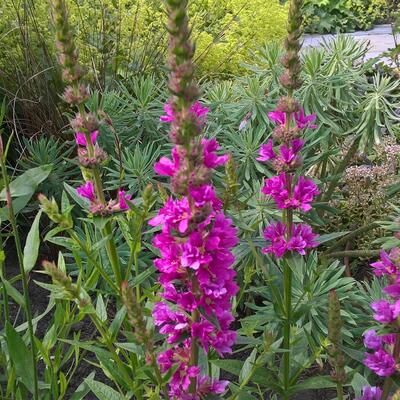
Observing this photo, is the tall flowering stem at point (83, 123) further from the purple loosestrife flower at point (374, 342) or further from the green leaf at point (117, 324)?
the purple loosestrife flower at point (374, 342)

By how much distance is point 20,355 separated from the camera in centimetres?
147

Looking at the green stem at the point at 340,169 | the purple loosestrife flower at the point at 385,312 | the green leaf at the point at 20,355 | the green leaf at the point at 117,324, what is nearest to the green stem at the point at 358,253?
the green stem at the point at 340,169

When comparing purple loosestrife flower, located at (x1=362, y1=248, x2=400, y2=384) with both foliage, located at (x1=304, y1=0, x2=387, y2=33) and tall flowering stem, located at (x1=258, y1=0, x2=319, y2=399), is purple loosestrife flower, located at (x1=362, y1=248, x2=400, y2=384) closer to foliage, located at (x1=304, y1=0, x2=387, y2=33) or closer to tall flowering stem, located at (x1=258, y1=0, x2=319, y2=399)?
tall flowering stem, located at (x1=258, y1=0, x2=319, y2=399)

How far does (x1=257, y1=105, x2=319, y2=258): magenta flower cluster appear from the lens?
1453mm

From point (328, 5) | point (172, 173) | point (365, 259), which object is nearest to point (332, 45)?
point (365, 259)

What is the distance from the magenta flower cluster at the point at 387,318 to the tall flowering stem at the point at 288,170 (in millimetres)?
203

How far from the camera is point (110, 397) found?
1.44m

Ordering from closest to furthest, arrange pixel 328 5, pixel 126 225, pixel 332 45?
pixel 126 225 → pixel 332 45 → pixel 328 5

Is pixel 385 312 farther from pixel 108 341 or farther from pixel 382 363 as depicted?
pixel 108 341

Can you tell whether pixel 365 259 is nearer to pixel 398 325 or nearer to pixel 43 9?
pixel 398 325

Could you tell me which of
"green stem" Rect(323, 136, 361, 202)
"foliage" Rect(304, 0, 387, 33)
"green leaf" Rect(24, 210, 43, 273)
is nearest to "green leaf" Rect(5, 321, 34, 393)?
"green leaf" Rect(24, 210, 43, 273)

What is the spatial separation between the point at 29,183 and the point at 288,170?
22.9 inches

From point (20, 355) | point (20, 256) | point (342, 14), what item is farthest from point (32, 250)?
point (342, 14)

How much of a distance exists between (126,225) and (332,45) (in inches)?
80.5
